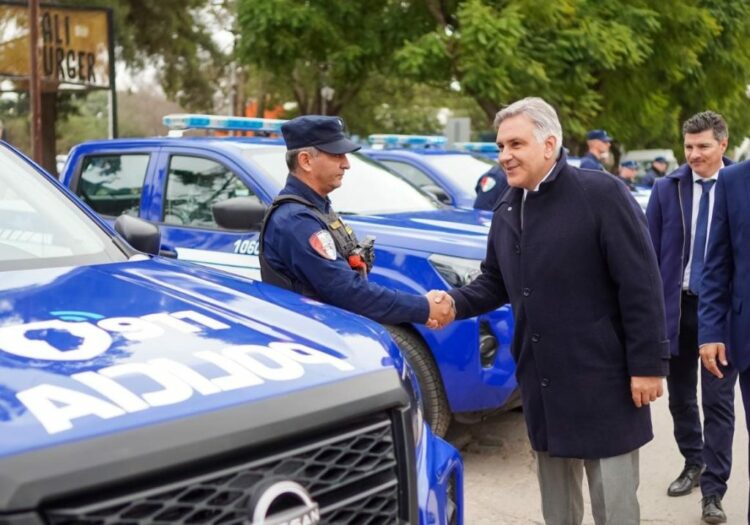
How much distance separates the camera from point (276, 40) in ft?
58.5

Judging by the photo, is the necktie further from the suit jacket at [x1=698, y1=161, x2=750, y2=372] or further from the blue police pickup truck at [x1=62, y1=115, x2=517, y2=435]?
the blue police pickup truck at [x1=62, y1=115, x2=517, y2=435]

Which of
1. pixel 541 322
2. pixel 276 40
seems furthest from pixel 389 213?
pixel 276 40

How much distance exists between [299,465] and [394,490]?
0.33 m

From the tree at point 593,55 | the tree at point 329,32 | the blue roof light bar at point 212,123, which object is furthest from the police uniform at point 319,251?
the tree at point 329,32

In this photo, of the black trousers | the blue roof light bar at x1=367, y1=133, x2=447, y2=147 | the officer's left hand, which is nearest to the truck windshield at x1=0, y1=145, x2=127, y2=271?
the officer's left hand

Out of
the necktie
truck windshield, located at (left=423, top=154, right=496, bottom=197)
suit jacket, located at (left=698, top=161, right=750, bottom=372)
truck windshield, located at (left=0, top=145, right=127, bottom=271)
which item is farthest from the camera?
truck windshield, located at (left=423, top=154, right=496, bottom=197)

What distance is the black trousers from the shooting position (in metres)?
4.49

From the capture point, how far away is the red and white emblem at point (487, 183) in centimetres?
844

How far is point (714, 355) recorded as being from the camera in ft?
12.9

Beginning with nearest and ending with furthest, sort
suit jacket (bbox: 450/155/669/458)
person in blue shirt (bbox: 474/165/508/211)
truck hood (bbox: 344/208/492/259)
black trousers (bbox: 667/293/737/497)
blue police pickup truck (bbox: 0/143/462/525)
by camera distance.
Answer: blue police pickup truck (bbox: 0/143/462/525), suit jacket (bbox: 450/155/669/458), black trousers (bbox: 667/293/737/497), truck hood (bbox: 344/208/492/259), person in blue shirt (bbox: 474/165/508/211)

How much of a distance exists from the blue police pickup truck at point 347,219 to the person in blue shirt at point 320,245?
38.8 inches

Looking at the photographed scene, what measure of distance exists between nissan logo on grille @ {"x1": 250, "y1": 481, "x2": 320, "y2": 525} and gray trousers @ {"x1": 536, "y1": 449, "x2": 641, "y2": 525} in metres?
1.57

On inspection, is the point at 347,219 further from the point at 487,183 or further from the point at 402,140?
the point at 402,140

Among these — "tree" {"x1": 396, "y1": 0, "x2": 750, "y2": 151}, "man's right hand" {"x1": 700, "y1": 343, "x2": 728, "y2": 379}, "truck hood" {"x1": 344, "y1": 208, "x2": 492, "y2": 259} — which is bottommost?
"man's right hand" {"x1": 700, "y1": 343, "x2": 728, "y2": 379}
